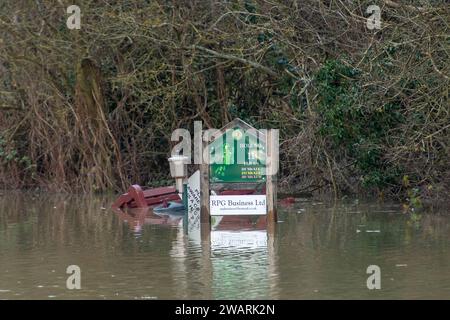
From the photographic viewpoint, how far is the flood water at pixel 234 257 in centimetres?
1208

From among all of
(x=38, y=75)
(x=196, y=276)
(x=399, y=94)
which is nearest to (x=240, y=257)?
(x=196, y=276)

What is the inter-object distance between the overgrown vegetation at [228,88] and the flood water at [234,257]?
5.74 feet

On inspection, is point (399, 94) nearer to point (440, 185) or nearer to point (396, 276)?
point (440, 185)

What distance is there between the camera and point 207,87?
2708cm

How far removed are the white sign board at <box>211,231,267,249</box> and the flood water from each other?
14mm

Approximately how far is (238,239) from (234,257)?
2097 millimetres

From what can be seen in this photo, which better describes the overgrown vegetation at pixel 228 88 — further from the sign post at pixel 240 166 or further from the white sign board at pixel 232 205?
the white sign board at pixel 232 205

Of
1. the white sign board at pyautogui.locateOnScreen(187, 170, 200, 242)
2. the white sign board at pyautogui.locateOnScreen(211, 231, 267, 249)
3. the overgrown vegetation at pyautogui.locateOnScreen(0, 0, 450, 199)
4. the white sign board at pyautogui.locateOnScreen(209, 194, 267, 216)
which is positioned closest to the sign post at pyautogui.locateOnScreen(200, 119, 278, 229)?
the white sign board at pyautogui.locateOnScreen(209, 194, 267, 216)

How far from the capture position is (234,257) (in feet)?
47.7

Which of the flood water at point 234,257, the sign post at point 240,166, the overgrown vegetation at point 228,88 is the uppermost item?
the overgrown vegetation at point 228,88

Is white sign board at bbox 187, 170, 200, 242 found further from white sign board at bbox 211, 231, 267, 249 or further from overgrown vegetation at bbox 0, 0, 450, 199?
overgrown vegetation at bbox 0, 0, 450, 199

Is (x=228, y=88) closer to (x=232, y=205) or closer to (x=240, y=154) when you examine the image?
(x=240, y=154)

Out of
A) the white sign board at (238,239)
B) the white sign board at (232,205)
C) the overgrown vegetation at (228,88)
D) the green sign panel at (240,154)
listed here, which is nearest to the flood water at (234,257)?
the white sign board at (238,239)
